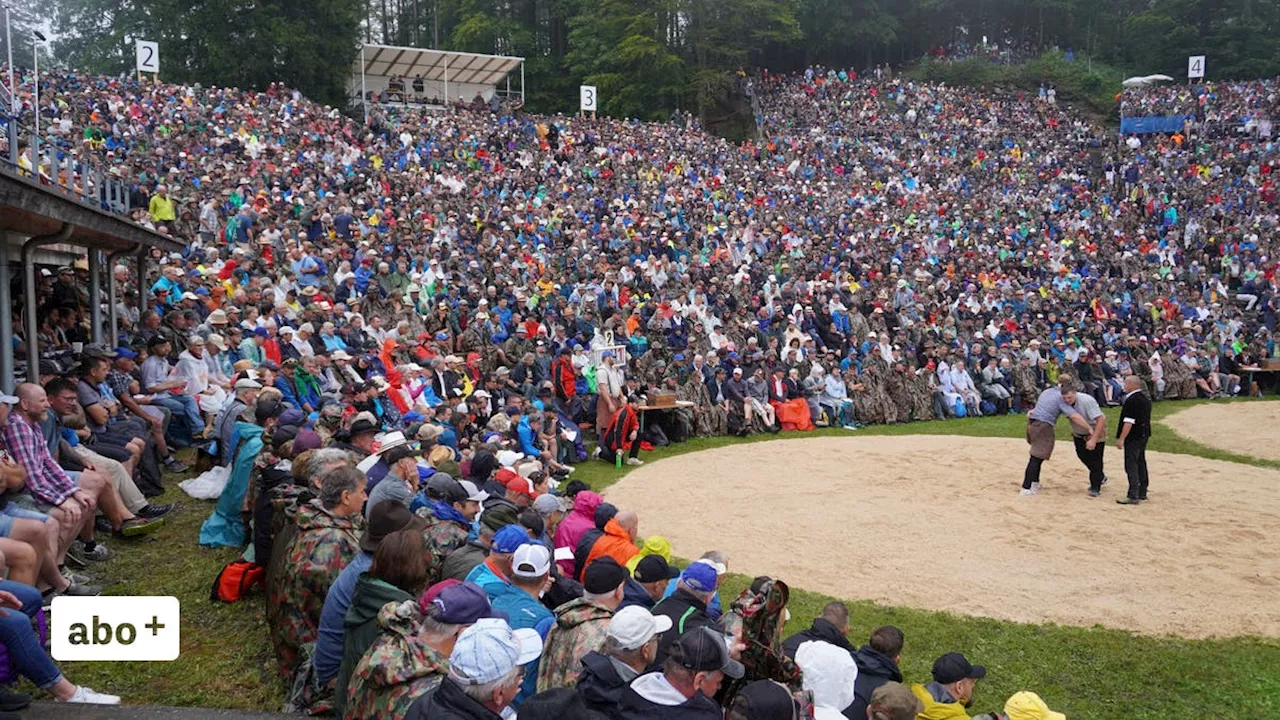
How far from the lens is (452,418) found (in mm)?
12109

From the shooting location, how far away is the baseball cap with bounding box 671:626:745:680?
11.7 ft

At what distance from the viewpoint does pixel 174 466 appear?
10.1 metres

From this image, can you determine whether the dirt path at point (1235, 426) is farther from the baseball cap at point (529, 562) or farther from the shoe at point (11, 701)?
the shoe at point (11, 701)

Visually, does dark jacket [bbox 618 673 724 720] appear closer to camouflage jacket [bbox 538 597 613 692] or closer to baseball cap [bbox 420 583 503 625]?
camouflage jacket [bbox 538 597 613 692]

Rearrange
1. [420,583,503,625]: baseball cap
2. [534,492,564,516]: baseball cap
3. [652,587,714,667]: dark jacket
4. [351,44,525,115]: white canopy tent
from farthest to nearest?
[351,44,525,115]: white canopy tent, [534,492,564,516]: baseball cap, [652,587,714,667]: dark jacket, [420,583,503,625]: baseball cap

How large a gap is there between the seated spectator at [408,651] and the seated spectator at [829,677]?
1.76 meters

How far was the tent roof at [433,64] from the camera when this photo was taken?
3759 cm

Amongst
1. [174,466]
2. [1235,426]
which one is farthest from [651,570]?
[1235,426]

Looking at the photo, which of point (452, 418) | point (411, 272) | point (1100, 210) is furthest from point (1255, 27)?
point (452, 418)

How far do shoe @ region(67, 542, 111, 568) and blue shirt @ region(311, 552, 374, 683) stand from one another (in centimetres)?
314

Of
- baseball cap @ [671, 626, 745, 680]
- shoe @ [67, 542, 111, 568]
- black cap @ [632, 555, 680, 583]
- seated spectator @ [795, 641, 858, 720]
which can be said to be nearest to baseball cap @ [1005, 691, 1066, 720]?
seated spectator @ [795, 641, 858, 720]

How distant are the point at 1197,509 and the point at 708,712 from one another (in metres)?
10.2

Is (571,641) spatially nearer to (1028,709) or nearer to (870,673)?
(870,673)

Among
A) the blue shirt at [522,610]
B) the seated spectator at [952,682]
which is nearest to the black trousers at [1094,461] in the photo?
the seated spectator at [952,682]
